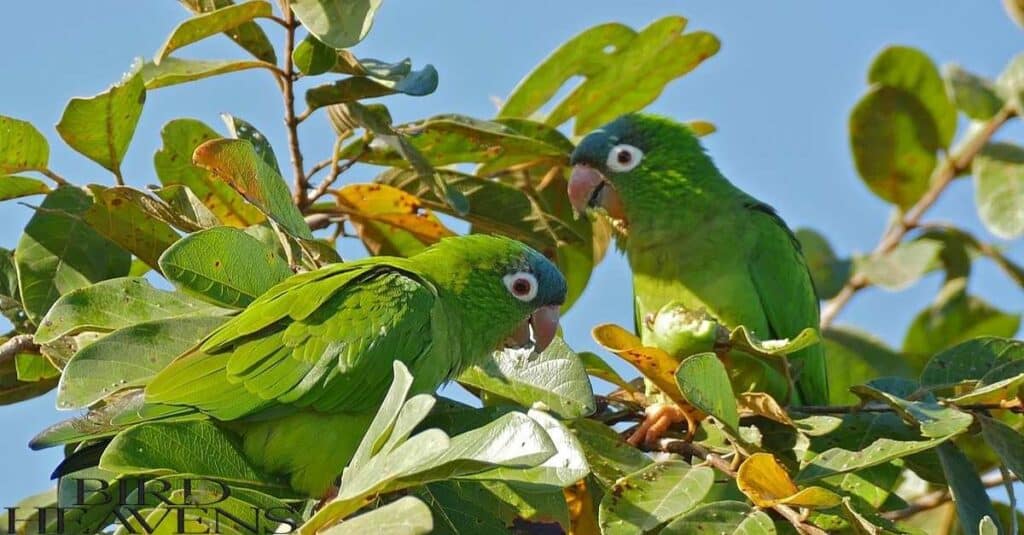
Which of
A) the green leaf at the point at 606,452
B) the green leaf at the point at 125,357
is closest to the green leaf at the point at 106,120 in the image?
the green leaf at the point at 125,357

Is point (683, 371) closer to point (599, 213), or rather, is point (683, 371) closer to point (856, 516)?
point (856, 516)

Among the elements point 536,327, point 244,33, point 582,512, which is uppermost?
point 244,33

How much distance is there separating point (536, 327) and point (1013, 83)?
8.46 feet

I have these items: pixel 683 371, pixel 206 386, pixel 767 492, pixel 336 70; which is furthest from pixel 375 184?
pixel 767 492

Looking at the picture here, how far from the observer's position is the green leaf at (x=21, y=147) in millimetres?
3139

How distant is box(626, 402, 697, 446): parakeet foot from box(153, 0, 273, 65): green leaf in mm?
1442

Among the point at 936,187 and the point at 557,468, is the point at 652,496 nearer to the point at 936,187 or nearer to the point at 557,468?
the point at 557,468

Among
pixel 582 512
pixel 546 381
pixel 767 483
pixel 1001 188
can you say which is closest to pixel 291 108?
pixel 546 381

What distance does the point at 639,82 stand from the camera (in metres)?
4.16

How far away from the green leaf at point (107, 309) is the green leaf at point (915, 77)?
315 cm

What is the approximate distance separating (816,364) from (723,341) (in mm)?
1127

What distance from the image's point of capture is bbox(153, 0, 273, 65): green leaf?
3.02m

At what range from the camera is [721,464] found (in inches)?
112

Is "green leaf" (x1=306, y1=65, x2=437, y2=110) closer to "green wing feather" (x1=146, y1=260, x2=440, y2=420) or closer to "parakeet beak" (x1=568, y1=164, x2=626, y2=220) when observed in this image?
"green wing feather" (x1=146, y1=260, x2=440, y2=420)
